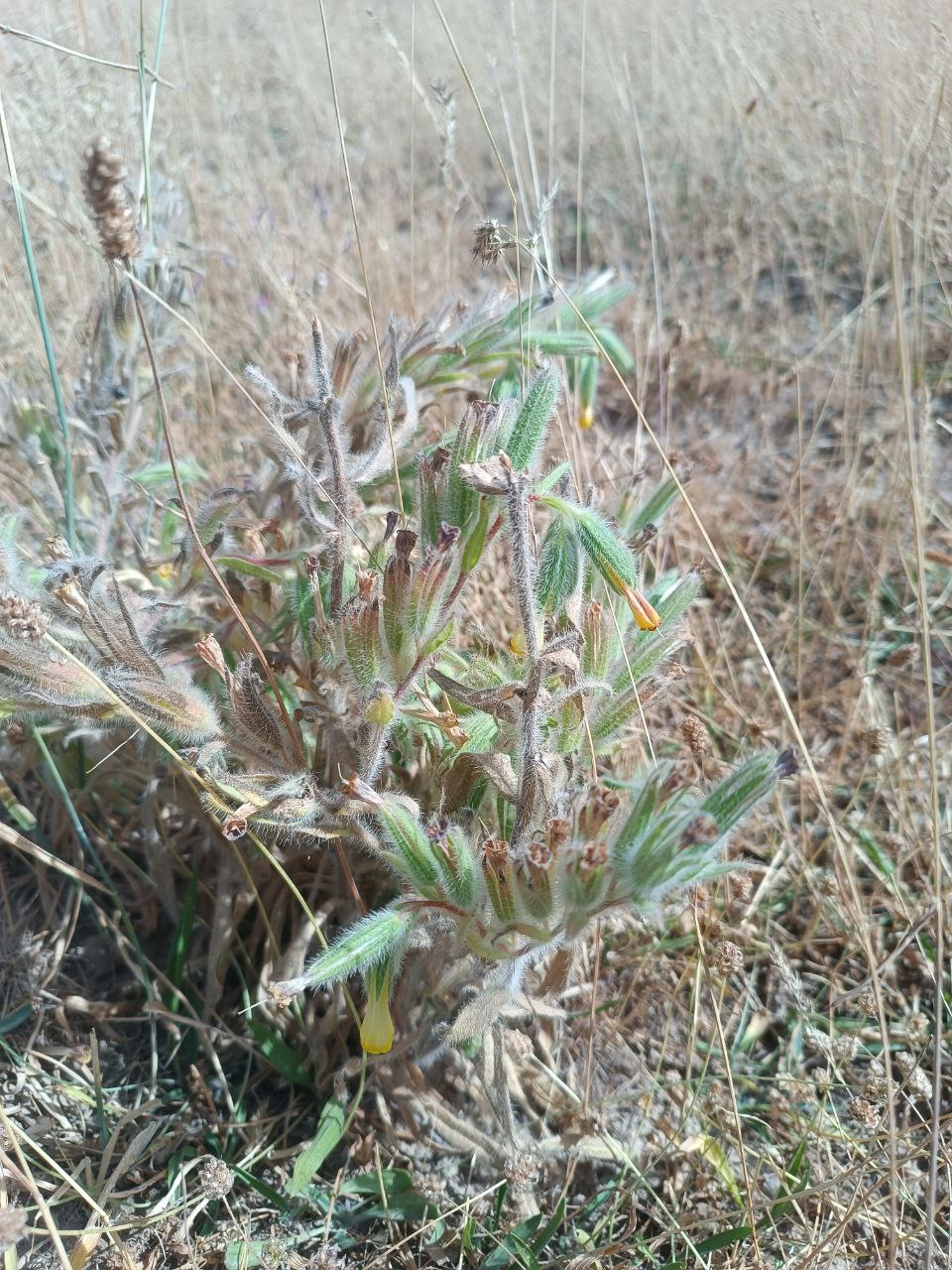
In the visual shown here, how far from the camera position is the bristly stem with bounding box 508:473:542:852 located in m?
1.04

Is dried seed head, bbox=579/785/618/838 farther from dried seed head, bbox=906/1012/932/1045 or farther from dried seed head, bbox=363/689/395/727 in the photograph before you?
dried seed head, bbox=906/1012/932/1045

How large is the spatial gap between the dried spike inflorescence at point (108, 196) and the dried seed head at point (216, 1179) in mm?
1134

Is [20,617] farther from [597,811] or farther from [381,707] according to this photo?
[597,811]

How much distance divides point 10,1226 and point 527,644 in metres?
0.80

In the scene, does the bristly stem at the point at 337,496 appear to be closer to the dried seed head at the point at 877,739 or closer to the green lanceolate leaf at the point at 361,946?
the green lanceolate leaf at the point at 361,946

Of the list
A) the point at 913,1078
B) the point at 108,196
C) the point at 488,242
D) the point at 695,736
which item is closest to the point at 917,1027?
the point at 913,1078

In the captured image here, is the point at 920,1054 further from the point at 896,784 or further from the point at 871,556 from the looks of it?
the point at 871,556

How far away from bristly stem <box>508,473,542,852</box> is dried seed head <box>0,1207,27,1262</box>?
64 cm

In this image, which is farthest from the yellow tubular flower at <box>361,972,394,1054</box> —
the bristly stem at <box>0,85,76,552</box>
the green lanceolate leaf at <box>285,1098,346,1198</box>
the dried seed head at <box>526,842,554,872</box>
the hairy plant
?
the bristly stem at <box>0,85,76,552</box>

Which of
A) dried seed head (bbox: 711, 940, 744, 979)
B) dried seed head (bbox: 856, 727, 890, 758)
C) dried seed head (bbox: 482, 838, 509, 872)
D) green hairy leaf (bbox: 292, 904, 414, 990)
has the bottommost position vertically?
dried seed head (bbox: 856, 727, 890, 758)

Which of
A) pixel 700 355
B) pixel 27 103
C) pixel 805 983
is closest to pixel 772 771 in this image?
pixel 805 983

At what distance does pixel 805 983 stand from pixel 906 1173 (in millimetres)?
327

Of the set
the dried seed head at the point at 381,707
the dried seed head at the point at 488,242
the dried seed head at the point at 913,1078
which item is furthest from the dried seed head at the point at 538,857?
the dried seed head at the point at 488,242

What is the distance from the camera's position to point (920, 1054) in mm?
1514
